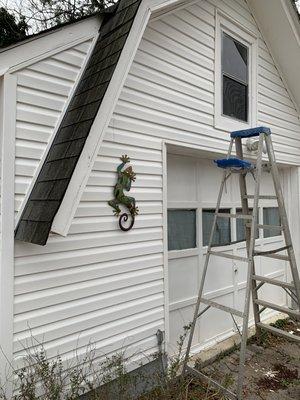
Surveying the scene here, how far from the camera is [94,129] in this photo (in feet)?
8.27

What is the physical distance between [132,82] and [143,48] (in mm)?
412

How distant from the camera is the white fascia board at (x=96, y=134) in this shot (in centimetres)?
Answer: 236

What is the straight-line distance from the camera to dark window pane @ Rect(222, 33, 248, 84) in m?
4.62

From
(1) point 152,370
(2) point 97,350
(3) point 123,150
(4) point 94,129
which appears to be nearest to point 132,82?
(3) point 123,150

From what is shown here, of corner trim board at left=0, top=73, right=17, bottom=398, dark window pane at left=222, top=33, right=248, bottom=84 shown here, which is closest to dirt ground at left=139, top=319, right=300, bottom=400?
corner trim board at left=0, top=73, right=17, bottom=398

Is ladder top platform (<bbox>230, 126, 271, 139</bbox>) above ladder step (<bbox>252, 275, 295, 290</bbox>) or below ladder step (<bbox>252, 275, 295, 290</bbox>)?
above

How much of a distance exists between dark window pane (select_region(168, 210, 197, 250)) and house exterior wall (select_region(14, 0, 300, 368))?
1.65 ft

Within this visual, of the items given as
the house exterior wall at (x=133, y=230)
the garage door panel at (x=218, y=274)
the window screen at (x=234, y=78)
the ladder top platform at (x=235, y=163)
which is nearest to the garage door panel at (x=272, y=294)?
the garage door panel at (x=218, y=274)

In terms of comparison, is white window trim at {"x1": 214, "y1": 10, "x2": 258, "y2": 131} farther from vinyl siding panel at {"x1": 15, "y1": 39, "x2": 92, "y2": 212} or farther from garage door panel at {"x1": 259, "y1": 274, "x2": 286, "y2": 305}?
garage door panel at {"x1": 259, "y1": 274, "x2": 286, "y2": 305}

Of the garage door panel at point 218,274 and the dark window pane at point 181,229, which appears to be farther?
the garage door panel at point 218,274

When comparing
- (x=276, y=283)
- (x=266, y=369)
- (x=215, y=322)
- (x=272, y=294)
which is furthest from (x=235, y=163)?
(x=272, y=294)

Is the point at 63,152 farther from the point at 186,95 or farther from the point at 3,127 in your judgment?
the point at 186,95

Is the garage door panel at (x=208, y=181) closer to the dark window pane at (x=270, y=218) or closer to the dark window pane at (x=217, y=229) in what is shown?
the dark window pane at (x=217, y=229)

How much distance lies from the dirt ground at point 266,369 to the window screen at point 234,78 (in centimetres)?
318
